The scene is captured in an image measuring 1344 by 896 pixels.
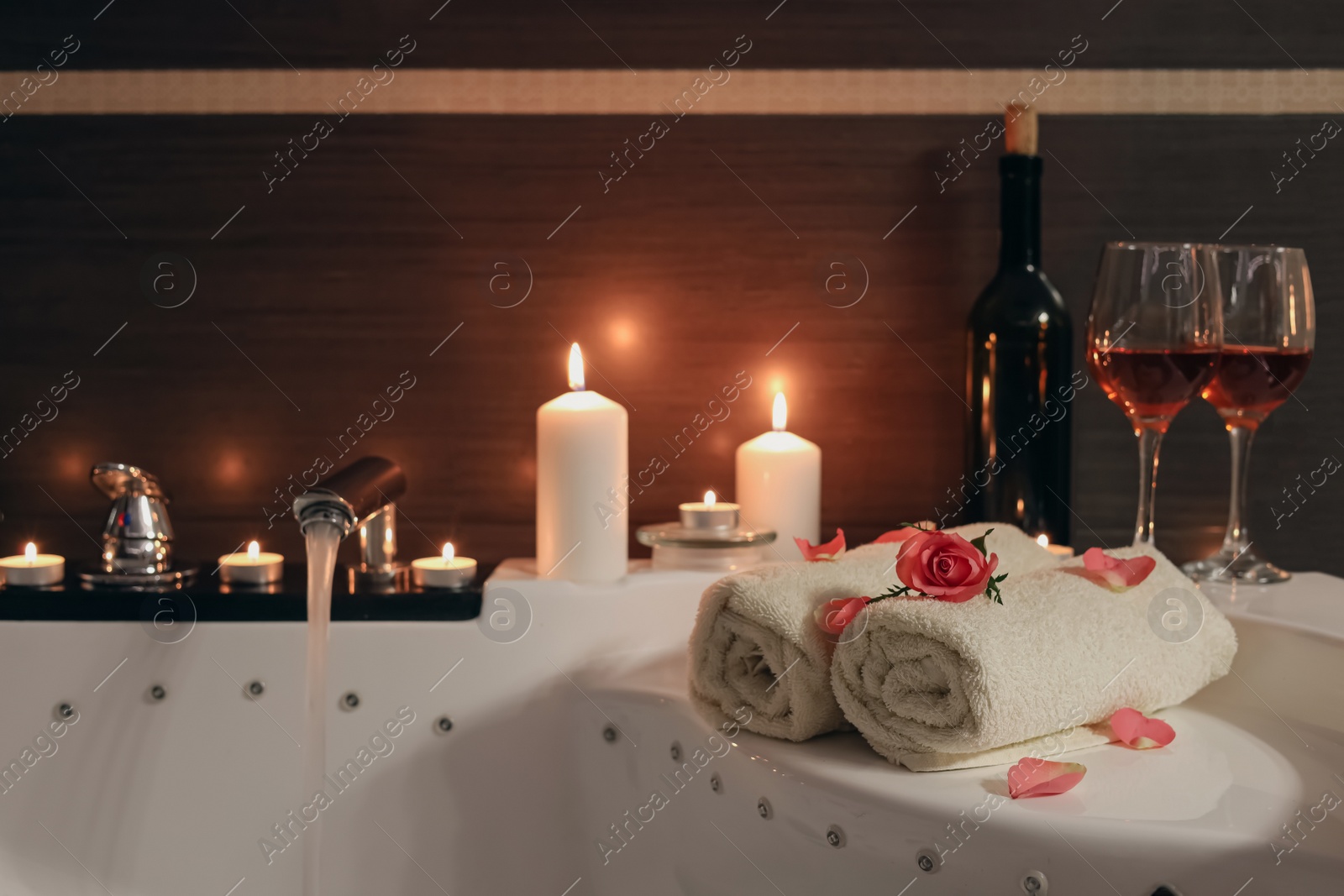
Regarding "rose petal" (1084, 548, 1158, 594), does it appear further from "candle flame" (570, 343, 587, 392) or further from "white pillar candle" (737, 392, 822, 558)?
"candle flame" (570, 343, 587, 392)

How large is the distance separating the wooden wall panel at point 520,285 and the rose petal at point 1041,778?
486mm

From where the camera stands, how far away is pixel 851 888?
57 cm

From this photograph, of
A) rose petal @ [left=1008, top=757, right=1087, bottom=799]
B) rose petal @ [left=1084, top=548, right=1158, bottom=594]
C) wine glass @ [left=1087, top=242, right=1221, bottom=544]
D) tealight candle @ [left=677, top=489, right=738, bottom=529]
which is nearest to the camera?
rose petal @ [left=1008, top=757, right=1087, bottom=799]

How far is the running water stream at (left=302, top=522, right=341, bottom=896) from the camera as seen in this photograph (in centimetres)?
74

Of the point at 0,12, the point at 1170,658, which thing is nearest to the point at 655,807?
the point at 1170,658

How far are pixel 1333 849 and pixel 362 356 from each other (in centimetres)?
85

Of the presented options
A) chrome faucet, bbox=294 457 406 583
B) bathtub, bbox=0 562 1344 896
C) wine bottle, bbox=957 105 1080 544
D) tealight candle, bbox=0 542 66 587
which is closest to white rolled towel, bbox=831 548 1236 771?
bathtub, bbox=0 562 1344 896

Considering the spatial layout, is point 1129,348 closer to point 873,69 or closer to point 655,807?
point 873,69

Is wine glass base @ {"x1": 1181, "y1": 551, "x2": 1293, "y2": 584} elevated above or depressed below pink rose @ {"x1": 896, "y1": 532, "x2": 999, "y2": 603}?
below

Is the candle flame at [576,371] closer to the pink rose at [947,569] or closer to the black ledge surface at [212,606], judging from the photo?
the black ledge surface at [212,606]

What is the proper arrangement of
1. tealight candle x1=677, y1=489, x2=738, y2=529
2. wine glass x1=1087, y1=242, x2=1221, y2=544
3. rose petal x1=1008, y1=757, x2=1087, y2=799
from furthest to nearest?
tealight candle x1=677, y1=489, x2=738, y2=529 → wine glass x1=1087, y1=242, x2=1221, y2=544 → rose petal x1=1008, y1=757, x2=1087, y2=799

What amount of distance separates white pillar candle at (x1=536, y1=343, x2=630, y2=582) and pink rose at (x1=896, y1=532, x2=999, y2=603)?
1.11ft

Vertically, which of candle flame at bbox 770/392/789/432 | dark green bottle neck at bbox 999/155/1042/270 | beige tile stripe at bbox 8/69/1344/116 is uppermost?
beige tile stripe at bbox 8/69/1344/116

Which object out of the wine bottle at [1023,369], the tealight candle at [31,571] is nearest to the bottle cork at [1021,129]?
the wine bottle at [1023,369]
